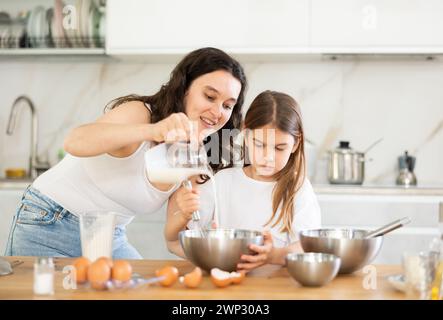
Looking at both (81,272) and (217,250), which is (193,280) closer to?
(217,250)

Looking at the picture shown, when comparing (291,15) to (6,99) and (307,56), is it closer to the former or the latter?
(307,56)

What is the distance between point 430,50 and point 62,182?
227cm

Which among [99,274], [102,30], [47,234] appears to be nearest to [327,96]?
[102,30]

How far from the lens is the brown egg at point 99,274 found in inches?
52.2

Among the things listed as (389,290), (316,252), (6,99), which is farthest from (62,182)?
(6,99)

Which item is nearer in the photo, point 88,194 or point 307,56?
point 88,194

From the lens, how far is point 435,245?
4.69 feet

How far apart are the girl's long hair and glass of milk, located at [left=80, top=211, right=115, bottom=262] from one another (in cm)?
75

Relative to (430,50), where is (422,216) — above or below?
below

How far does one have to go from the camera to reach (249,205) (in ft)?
7.39

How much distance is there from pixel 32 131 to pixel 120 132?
2.44m

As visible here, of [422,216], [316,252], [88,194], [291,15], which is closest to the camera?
[316,252]

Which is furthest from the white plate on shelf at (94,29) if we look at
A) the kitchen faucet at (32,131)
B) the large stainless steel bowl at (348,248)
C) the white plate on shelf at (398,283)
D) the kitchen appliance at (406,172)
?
the white plate on shelf at (398,283)

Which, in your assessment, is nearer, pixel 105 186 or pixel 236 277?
pixel 236 277
